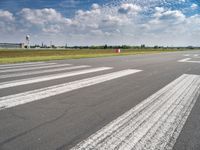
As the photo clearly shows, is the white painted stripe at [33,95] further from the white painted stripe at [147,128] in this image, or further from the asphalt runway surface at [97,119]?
the white painted stripe at [147,128]

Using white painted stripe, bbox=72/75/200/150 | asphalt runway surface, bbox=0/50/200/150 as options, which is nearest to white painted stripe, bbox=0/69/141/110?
asphalt runway surface, bbox=0/50/200/150

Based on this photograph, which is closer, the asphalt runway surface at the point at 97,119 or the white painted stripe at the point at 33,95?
the asphalt runway surface at the point at 97,119

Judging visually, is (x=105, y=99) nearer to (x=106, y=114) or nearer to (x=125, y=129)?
(x=106, y=114)

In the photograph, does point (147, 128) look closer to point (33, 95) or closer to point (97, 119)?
point (97, 119)

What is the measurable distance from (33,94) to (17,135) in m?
2.58

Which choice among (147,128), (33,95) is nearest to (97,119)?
(147,128)

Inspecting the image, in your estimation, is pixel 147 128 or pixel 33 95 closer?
pixel 147 128

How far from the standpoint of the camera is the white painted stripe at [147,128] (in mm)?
2805

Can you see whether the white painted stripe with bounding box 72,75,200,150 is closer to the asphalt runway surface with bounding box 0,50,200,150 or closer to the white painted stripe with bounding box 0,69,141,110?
the asphalt runway surface with bounding box 0,50,200,150

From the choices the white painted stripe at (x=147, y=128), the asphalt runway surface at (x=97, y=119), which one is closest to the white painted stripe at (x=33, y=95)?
the asphalt runway surface at (x=97, y=119)

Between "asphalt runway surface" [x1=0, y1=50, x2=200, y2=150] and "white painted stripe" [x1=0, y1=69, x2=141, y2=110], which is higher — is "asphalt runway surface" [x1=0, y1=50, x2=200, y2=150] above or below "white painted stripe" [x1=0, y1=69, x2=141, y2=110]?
below

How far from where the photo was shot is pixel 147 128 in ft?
11.2

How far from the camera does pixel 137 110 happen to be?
434 centimetres

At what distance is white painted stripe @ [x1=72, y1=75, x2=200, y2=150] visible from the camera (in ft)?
9.20
